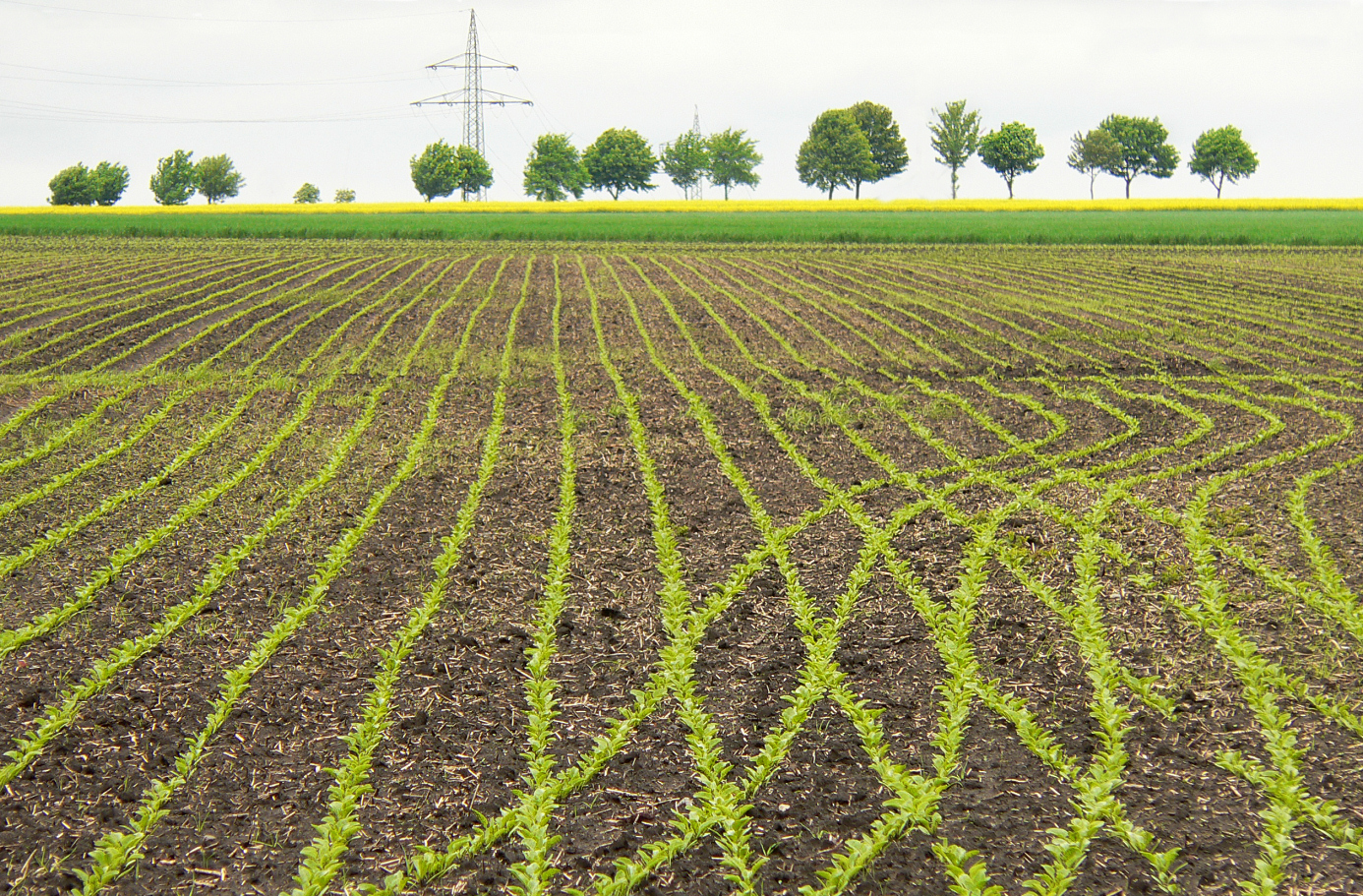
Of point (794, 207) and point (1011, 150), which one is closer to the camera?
point (794, 207)

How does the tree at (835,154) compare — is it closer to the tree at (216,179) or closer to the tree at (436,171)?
the tree at (436,171)

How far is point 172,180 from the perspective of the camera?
102125 millimetres

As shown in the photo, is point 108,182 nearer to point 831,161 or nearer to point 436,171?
point 436,171

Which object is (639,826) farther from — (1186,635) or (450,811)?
(1186,635)

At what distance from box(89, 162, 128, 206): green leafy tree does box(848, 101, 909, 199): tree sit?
8355 cm

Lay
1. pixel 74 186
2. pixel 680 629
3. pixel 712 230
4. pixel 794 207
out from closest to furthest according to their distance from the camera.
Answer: pixel 680 629
pixel 712 230
pixel 794 207
pixel 74 186

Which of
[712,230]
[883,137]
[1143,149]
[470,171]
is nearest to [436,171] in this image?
[470,171]

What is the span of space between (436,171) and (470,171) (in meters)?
3.77

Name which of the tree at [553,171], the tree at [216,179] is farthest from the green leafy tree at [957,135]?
the tree at [216,179]

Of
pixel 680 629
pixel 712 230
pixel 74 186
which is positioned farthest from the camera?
pixel 74 186

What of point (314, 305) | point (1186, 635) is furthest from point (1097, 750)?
point (314, 305)

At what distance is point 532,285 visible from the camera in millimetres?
23984

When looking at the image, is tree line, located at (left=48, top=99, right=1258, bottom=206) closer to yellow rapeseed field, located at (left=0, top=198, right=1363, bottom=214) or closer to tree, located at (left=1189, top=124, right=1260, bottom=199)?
tree, located at (left=1189, top=124, right=1260, bottom=199)

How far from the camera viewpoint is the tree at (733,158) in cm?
11394
